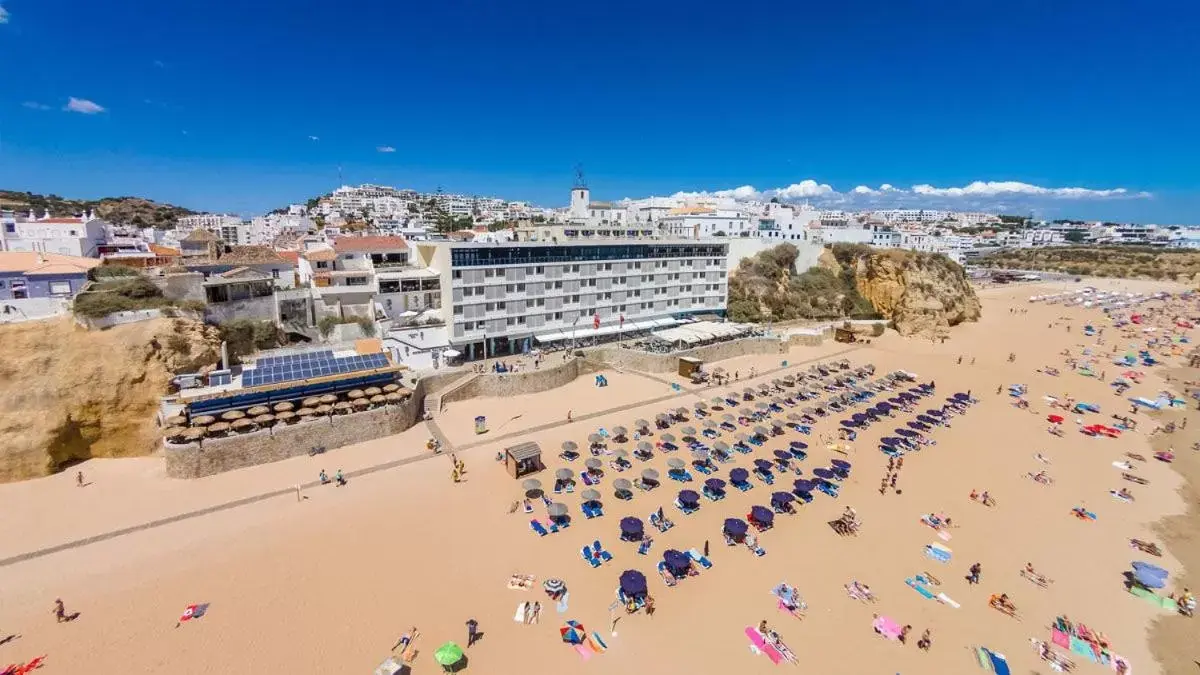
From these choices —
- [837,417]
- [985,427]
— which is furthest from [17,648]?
[985,427]

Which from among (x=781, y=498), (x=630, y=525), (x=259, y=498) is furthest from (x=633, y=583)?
(x=259, y=498)

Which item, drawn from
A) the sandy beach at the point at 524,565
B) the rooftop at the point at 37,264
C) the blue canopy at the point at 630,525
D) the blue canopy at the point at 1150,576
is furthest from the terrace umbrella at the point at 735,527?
the rooftop at the point at 37,264

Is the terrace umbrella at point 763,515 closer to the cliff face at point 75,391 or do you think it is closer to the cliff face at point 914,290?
Result: the cliff face at point 75,391

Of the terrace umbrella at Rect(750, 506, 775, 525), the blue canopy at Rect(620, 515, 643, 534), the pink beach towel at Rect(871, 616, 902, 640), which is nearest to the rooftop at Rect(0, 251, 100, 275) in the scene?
the blue canopy at Rect(620, 515, 643, 534)

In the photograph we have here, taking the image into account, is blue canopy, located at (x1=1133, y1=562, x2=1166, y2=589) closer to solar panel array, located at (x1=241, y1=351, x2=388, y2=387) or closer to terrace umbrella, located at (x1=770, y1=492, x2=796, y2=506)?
terrace umbrella, located at (x1=770, y1=492, x2=796, y2=506)

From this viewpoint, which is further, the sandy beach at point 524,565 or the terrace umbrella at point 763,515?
the terrace umbrella at point 763,515

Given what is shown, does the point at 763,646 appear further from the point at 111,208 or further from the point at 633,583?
the point at 111,208

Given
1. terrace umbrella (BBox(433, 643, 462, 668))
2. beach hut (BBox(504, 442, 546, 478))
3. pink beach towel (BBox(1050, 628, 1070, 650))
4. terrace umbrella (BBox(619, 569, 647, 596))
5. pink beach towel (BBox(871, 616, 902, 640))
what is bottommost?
pink beach towel (BBox(1050, 628, 1070, 650))
